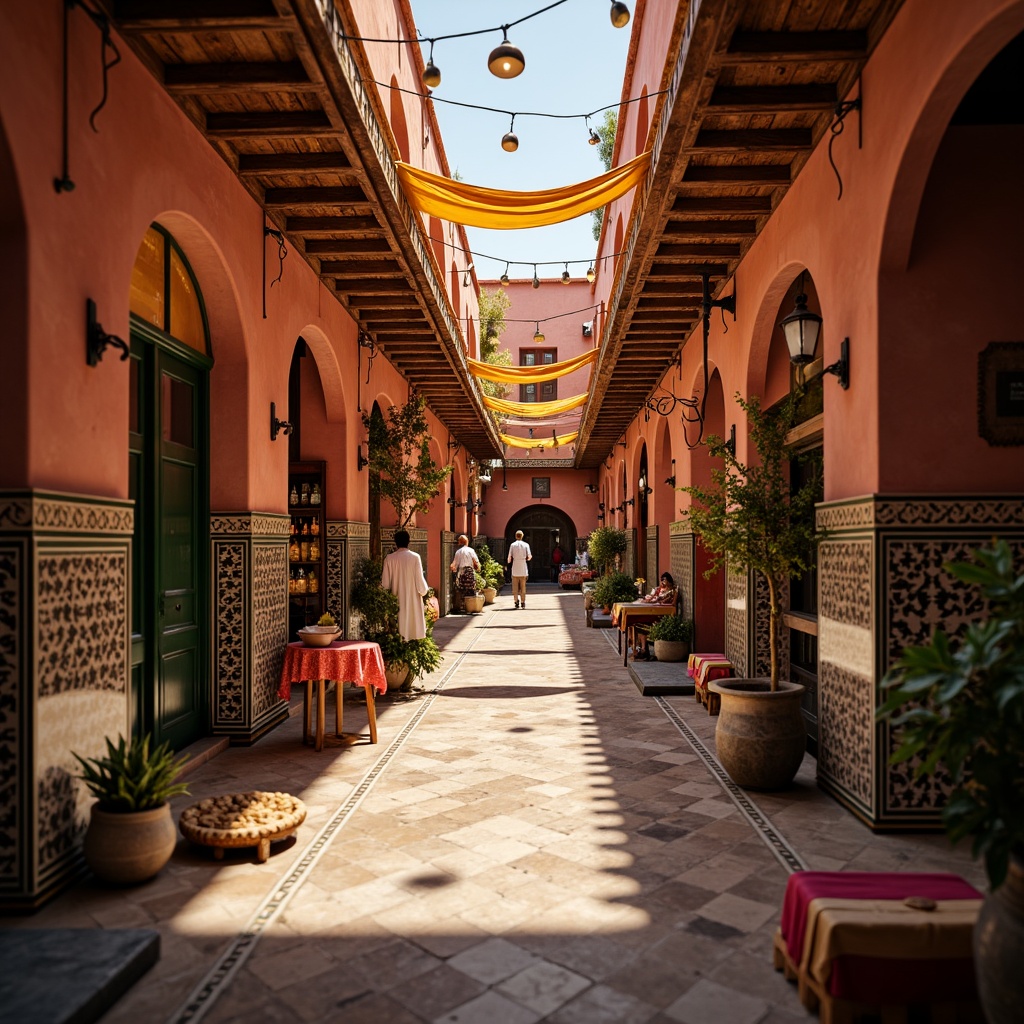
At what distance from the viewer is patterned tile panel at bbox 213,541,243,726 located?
626 cm

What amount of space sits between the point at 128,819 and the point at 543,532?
25021 mm

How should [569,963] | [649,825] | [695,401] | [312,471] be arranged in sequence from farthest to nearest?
[695,401] → [312,471] → [649,825] → [569,963]

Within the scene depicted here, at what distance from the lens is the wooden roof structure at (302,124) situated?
4.27m

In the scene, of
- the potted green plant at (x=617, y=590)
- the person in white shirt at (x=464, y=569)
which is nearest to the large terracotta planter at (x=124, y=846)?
the potted green plant at (x=617, y=590)

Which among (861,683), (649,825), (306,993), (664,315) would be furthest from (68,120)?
(664,315)

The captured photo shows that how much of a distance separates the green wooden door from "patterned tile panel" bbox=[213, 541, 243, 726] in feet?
0.34

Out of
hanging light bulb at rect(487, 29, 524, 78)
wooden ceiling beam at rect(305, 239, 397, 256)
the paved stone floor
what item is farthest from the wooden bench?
hanging light bulb at rect(487, 29, 524, 78)

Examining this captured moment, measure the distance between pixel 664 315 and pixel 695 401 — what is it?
120cm

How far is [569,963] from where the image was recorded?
10.1 ft

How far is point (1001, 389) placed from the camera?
14.7 feet

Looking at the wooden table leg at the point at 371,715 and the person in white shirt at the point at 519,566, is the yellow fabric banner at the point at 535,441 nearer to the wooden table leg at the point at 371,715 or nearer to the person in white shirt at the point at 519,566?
the person in white shirt at the point at 519,566

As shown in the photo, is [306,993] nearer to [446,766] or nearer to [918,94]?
[446,766]

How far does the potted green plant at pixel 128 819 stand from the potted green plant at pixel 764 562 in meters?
3.16

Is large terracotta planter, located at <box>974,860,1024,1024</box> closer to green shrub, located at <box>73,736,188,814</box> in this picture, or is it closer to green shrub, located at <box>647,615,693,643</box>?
green shrub, located at <box>73,736,188,814</box>
